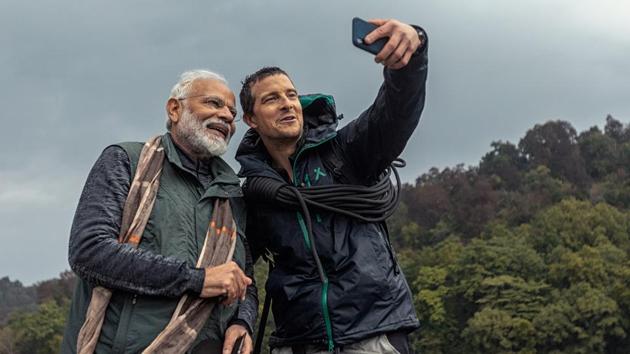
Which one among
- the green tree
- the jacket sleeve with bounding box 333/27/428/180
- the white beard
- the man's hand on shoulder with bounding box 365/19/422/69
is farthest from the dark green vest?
the green tree

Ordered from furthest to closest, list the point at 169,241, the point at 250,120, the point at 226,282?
1. the point at 250,120
2. the point at 169,241
3. the point at 226,282

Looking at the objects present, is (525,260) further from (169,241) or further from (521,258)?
(169,241)

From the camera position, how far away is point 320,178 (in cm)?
460

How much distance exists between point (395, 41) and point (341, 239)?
1.16 meters

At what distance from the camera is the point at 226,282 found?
13.2 ft

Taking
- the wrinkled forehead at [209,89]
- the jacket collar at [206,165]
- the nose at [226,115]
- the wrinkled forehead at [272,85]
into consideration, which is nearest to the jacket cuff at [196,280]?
the jacket collar at [206,165]

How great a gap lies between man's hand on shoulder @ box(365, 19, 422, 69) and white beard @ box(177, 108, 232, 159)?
110cm

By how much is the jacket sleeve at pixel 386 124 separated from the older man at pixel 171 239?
0.67m

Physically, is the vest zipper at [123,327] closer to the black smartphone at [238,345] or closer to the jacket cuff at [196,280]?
the jacket cuff at [196,280]

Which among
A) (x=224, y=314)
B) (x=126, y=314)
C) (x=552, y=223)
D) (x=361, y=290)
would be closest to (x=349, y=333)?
(x=361, y=290)

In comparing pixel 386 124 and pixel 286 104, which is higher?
pixel 286 104

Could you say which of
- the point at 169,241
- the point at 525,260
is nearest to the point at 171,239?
the point at 169,241

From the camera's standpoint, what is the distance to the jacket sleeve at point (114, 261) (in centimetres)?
387

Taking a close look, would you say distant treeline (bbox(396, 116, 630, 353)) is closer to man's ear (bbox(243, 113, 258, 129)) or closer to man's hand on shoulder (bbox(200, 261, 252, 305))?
man's ear (bbox(243, 113, 258, 129))
